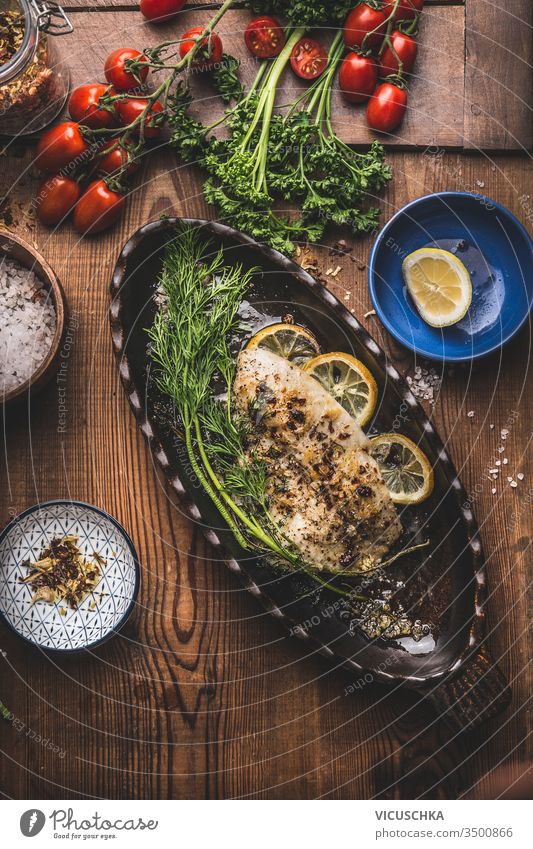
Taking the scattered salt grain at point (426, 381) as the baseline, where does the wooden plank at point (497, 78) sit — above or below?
above

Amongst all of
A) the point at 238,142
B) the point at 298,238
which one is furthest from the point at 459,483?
the point at 238,142

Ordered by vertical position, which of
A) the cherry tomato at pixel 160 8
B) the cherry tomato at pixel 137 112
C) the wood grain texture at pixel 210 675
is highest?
the cherry tomato at pixel 160 8

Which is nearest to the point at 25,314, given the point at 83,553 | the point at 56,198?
the point at 56,198

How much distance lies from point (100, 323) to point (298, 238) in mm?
768

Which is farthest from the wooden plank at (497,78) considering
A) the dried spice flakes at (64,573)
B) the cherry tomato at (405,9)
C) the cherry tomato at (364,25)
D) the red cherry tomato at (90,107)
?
the dried spice flakes at (64,573)

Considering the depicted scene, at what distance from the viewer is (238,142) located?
2.49 m

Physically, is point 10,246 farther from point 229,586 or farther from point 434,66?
point 434,66

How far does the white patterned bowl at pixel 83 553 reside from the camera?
2.42m

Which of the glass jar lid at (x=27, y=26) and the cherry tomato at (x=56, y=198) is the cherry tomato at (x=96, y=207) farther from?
the glass jar lid at (x=27, y=26)

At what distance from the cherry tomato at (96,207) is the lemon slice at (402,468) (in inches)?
47.6

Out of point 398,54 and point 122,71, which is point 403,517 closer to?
point 398,54

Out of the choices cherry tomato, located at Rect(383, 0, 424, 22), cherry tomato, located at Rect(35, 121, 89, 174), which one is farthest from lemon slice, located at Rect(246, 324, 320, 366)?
cherry tomato, located at Rect(383, 0, 424, 22)

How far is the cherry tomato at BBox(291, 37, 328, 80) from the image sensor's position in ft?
8.30

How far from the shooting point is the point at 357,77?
8.18ft
